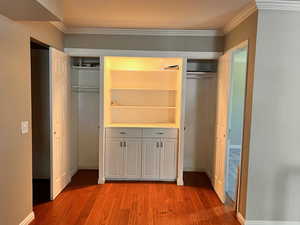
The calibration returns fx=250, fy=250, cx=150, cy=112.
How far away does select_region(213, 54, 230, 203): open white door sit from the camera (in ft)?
11.3

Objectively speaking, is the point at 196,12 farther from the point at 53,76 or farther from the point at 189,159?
the point at 189,159

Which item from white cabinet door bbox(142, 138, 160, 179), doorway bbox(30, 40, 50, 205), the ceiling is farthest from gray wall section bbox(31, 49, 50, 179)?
white cabinet door bbox(142, 138, 160, 179)

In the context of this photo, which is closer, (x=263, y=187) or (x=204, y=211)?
(x=263, y=187)

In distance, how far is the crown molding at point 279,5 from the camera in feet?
8.23

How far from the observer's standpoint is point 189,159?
4820mm

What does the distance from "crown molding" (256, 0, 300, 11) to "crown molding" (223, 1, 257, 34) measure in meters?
0.09

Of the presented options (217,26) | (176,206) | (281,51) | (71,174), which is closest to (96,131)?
(71,174)

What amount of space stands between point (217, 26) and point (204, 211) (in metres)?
2.61

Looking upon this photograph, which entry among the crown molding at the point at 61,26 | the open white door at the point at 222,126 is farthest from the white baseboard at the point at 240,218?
the crown molding at the point at 61,26

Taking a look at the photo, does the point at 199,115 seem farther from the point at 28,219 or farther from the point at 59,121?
the point at 28,219

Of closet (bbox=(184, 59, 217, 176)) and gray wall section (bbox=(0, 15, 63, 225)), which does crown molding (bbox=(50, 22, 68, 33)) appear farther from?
closet (bbox=(184, 59, 217, 176))

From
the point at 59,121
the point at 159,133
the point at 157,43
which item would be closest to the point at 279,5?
the point at 157,43

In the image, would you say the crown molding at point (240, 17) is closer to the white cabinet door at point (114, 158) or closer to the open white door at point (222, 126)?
the open white door at point (222, 126)

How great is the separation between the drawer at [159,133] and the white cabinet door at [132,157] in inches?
7.4
